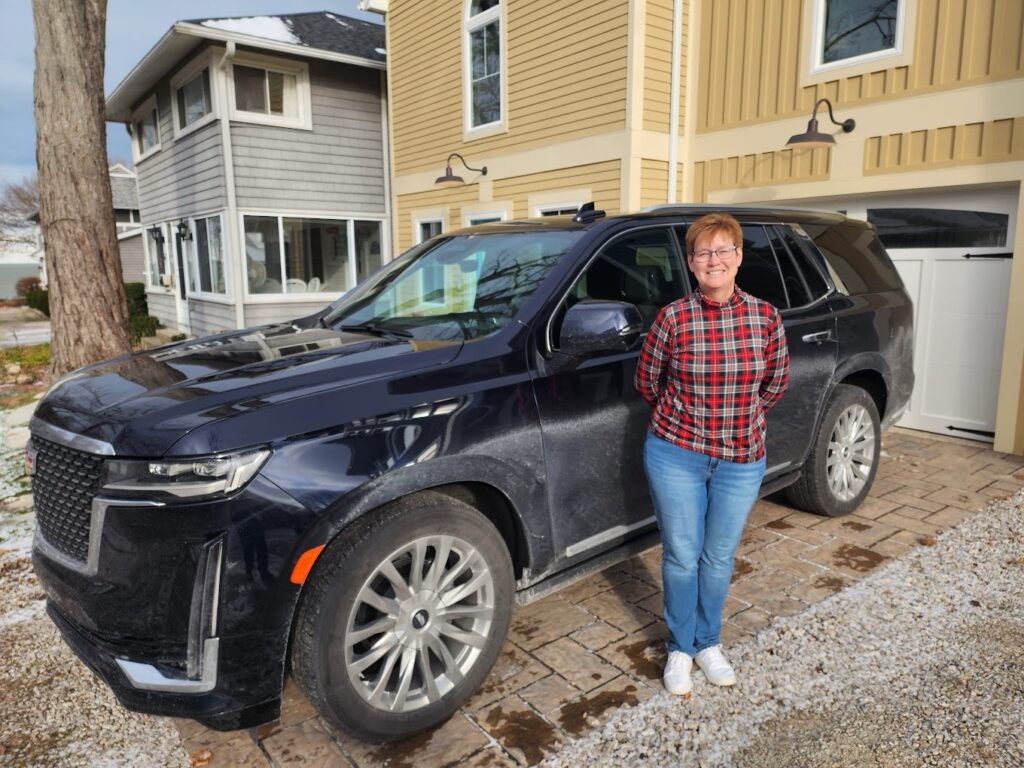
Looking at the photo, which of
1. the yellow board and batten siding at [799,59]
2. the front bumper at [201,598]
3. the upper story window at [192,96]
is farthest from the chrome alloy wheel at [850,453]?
the upper story window at [192,96]

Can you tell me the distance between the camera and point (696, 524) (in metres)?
2.86

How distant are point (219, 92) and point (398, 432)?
38.6 ft

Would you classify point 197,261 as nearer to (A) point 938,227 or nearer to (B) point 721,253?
(A) point 938,227

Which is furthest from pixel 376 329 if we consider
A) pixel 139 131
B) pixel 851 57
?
pixel 139 131

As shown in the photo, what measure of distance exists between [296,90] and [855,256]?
37.0ft

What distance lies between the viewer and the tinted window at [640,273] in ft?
10.9

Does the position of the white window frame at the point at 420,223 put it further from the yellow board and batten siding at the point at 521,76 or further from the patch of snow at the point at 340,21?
the patch of snow at the point at 340,21

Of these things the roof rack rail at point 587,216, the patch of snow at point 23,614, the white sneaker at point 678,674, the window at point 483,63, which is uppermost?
the window at point 483,63

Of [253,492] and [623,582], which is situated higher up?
[253,492]

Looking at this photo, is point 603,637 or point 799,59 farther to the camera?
point 799,59

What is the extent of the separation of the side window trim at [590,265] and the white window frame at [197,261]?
1069 cm

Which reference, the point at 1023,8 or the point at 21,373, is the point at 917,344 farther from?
the point at 21,373

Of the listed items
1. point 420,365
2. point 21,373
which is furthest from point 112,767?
point 21,373

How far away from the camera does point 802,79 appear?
7.47 metres
